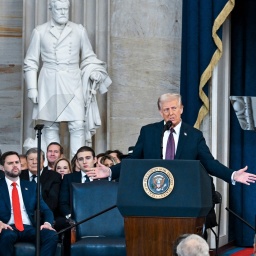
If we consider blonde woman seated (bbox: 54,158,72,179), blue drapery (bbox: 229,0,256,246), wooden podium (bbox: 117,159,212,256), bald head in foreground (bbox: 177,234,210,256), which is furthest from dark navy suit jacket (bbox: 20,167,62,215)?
bald head in foreground (bbox: 177,234,210,256)

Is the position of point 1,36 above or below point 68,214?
above

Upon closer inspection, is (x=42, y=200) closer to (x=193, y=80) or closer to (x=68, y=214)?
(x=68, y=214)

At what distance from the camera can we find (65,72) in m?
10.8

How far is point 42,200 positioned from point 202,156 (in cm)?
190

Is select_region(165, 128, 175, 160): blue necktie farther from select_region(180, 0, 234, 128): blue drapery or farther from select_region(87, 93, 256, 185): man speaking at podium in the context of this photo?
select_region(180, 0, 234, 128): blue drapery

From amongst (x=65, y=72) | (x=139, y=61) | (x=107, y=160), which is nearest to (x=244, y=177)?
(x=107, y=160)

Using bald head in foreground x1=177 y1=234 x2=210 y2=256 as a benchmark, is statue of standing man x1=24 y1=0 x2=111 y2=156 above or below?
above

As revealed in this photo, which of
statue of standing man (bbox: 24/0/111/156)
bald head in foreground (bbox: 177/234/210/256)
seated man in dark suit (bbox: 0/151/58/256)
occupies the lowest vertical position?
seated man in dark suit (bbox: 0/151/58/256)

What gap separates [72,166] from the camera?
9.70 meters

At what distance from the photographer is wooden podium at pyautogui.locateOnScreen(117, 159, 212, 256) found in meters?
6.52

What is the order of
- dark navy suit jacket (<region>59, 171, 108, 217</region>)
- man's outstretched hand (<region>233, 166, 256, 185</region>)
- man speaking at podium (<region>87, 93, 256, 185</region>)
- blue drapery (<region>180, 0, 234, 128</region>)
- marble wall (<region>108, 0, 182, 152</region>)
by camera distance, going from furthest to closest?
1. marble wall (<region>108, 0, 182, 152</region>)
2. blue drapery (<region>180, 0, 234, 128</region>)
3. dark navy suit jacket (<region>59, 171, 108, 217</region>)
4. man speaking at podium (<region>87, 93, 256, 185</region>)
5. man's outstretched hand (<region>233, 166, 256, 185</region>)

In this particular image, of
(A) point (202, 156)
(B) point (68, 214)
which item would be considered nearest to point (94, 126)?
(B) point (68, 214)

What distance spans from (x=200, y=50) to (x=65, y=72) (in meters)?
1.55

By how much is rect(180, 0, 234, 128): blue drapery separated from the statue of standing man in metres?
1.00
